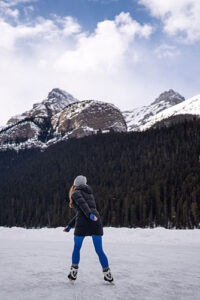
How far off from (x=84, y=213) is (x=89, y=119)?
6487 inches

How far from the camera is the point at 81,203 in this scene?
5.58 meters

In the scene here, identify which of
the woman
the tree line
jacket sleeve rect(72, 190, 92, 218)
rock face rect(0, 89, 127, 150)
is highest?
rock face rect(0, 89, 127, 150)

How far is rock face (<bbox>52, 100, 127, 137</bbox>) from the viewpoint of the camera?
163812 millimetres

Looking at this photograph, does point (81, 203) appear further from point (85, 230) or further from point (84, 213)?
point (85, 230)

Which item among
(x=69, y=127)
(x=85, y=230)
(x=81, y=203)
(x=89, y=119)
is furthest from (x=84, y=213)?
(x=69, y=127)

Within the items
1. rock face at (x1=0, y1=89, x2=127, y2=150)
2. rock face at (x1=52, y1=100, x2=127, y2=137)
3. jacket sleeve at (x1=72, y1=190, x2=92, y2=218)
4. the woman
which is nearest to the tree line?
the woman

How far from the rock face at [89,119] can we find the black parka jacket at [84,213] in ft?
496

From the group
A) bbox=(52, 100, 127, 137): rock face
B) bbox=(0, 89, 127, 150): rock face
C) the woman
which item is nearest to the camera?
the woman

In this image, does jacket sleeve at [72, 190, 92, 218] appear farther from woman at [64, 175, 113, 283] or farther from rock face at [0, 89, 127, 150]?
rock face at [0, 89, 127, 150]

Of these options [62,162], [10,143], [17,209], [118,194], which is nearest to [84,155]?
[62,162]

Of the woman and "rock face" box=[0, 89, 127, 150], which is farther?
"rock face" box=[0, 89, 127, 150]

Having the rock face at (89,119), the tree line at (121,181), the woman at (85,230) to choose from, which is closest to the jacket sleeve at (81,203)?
the woman at (85,230)

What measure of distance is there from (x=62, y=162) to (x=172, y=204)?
57553 mm

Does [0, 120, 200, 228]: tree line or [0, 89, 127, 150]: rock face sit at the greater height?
[0, 89, 127, 150]: rock face
